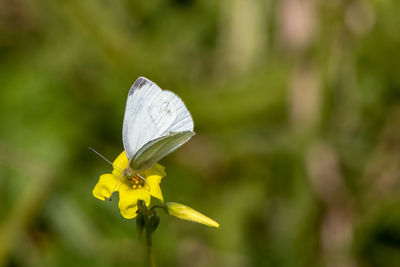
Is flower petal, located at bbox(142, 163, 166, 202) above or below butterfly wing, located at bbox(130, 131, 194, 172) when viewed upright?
below

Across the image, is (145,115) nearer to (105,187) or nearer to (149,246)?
(105,187)

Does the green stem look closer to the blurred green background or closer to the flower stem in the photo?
the flower stem

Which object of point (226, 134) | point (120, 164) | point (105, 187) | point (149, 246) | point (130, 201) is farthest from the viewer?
point (226, 134)

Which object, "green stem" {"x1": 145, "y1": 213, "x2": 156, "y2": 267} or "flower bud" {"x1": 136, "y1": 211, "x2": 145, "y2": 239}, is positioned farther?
"flower bud" {"x1": 136, "y1": 211, "x2": 145, "y2": 239}

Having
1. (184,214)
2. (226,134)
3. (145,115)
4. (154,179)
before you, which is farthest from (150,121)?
(226,134)

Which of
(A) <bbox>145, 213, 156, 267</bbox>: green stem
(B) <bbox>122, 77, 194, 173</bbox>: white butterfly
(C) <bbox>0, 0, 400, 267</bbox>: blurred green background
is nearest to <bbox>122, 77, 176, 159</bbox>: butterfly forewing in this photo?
(B) <bbox>122, 77, 194, 173</bbox>: white butterfly

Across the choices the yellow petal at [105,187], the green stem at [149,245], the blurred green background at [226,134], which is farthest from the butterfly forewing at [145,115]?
the blurred green background at [226,134]

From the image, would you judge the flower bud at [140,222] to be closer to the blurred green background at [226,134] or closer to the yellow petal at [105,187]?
the yellow petal at [105,187]
